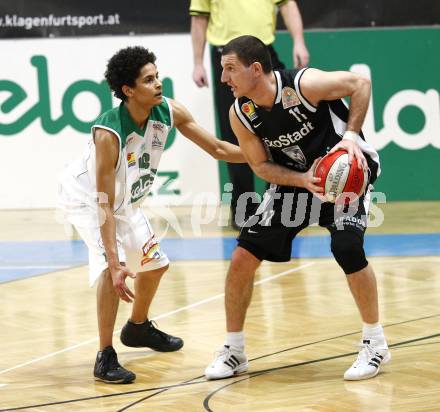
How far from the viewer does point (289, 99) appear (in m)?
5.55

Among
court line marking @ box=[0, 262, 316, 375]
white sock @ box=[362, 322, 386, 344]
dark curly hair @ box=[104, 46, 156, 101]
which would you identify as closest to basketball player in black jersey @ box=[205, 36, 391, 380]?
white sock @ box=[362, 322, 386, 344]

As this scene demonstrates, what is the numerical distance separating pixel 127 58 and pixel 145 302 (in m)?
1.42

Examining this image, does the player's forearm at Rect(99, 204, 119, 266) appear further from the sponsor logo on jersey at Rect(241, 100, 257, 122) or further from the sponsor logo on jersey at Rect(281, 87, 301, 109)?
the sponsor logo on jersey at Rect(281, 87, 301, 109)

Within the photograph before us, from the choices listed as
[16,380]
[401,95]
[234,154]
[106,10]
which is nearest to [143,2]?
[106,10]

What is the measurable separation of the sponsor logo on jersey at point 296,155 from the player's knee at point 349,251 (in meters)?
0.45

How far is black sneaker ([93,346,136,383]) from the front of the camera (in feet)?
18.4

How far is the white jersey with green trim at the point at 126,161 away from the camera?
19.2 feet

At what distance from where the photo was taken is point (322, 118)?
562 centimetres

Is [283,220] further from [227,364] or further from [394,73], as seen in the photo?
[394,73]

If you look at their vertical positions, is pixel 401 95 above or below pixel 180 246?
above

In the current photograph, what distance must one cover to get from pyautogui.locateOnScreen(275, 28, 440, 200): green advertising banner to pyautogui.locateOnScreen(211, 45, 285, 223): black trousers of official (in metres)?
1.25

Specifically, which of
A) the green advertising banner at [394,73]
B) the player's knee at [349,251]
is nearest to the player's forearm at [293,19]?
the green advertising banner at [394,73]

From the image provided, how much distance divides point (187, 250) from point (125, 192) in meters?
3.62

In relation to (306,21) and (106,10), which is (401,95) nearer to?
(306,21)
